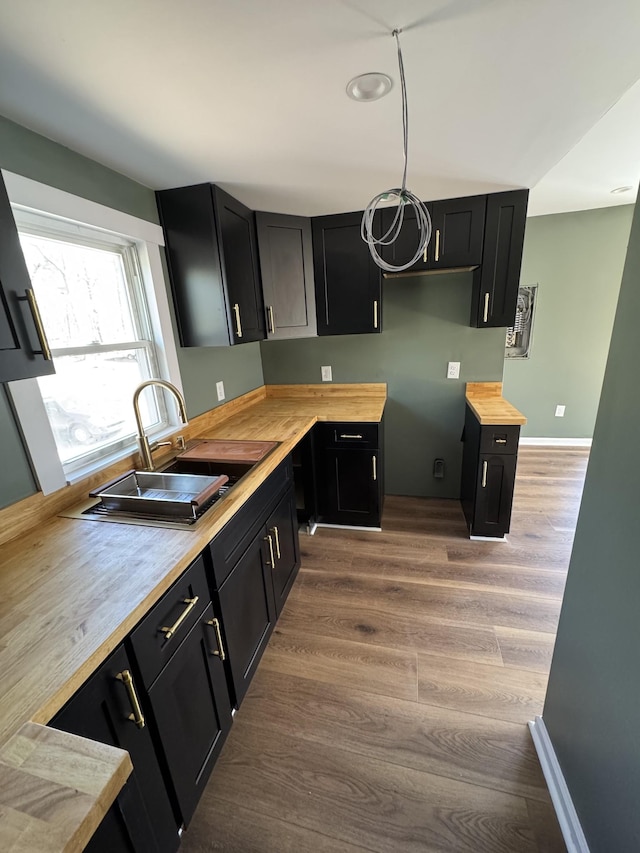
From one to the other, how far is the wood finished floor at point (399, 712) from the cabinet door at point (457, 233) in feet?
6.31

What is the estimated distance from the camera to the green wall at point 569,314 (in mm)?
3434

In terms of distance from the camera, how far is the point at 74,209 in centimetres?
137

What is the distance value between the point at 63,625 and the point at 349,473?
6.22 ft

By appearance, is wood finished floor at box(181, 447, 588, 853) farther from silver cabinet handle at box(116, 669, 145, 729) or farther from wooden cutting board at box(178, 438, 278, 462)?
wooden cutting board at box(178, 438, 278, 462)

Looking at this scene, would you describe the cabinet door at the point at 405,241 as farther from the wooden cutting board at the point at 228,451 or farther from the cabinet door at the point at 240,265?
the wooden cutting board at the point at 228,451

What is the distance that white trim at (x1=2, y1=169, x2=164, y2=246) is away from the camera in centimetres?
117

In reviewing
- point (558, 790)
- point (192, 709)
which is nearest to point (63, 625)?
point (192, 709)

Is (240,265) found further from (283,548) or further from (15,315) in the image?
(283,548)

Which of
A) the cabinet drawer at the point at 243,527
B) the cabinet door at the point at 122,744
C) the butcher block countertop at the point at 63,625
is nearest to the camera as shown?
the butcher block countertop at the point at 63,625

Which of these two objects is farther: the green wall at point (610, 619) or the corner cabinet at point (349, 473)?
the corner cabinet at point (349, 473)

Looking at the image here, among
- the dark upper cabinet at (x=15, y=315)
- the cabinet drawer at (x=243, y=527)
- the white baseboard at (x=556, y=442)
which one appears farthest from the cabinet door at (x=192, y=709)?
the white baseboard at (x=556, y=442)

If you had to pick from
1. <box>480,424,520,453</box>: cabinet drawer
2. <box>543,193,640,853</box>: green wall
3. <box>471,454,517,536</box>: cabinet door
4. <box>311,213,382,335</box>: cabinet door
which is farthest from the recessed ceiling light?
<box>471,454,517,536</box>: cabinet door

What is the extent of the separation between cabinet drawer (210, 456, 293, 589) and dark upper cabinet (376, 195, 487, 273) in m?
1.62

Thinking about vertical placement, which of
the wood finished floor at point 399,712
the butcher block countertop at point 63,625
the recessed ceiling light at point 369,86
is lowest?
the wood finished floor at point 399,712
